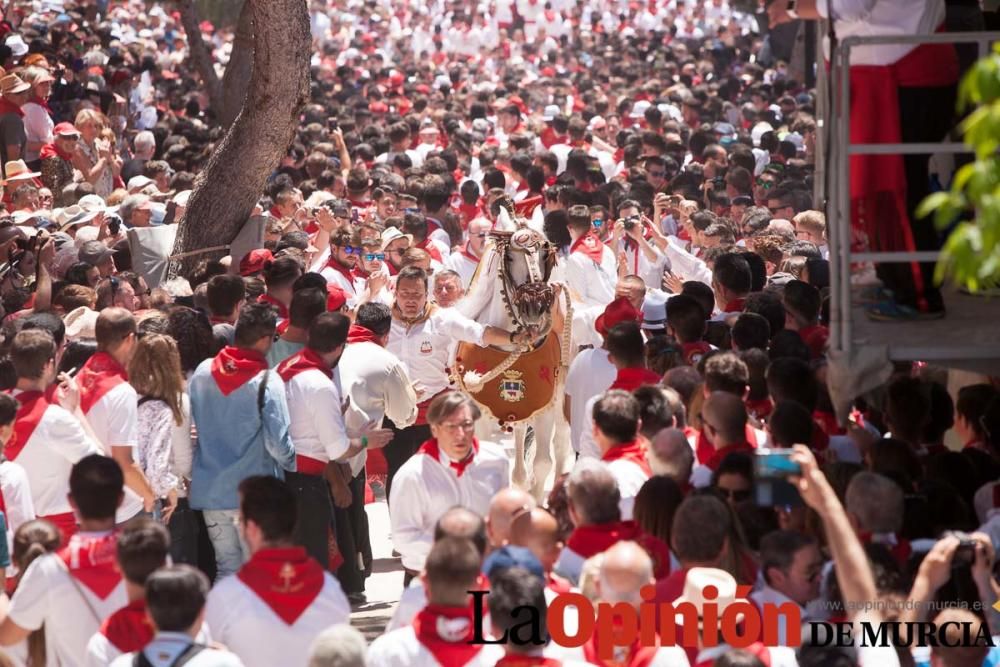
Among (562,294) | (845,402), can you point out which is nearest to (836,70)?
(845,402)

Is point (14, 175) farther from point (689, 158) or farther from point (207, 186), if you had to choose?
point (689, 158)

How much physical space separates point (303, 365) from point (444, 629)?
330 centimetres

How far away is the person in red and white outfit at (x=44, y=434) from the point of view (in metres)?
7.46

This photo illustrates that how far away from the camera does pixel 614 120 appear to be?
2217cm

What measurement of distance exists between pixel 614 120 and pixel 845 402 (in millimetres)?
15891

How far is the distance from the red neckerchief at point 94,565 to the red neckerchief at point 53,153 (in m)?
10.5

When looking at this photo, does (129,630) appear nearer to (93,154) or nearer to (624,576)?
(624,576)

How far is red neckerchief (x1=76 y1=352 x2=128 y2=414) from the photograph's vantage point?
7.77 meters

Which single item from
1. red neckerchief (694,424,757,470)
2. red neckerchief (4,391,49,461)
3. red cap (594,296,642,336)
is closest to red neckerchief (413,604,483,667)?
red neckerchief (694,424,757,470)

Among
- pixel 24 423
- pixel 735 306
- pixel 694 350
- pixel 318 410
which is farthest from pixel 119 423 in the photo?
pixel 735 306

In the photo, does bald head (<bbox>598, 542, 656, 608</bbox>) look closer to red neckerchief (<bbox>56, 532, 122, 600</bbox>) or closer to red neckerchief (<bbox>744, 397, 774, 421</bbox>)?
red neckerchief (<bbox>56, 532, 122, 600</bbox>)

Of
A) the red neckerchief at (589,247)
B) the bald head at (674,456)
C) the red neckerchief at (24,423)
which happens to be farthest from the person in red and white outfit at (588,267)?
the red neckerchief at (24,423)

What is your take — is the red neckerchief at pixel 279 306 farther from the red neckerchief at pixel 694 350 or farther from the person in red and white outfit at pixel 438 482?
the person in red and white outfit at pixel 438 482

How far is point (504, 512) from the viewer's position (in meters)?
6.34
